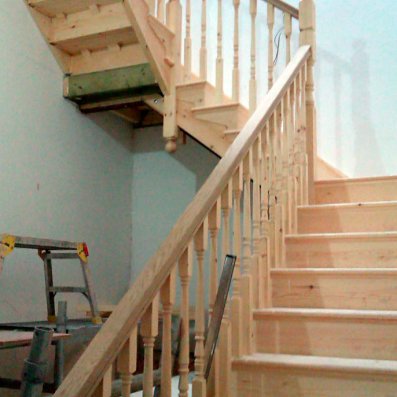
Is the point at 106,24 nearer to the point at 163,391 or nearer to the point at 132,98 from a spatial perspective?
the point at 132,98

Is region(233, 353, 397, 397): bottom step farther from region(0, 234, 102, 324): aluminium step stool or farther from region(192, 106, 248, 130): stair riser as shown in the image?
region(192, 106, 248, 130): stair riser

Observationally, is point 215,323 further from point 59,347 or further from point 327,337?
point 59,347

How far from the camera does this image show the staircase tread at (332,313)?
206 centimetres

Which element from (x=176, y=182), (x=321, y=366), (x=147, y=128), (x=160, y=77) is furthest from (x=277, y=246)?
(x=147, y=128)

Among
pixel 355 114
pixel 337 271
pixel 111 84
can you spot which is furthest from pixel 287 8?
pixel 337 271

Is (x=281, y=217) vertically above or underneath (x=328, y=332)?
above

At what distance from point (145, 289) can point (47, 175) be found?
2.62 metres

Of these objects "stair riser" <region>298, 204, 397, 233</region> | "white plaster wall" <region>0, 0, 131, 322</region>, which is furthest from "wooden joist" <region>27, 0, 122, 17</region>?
"stair riser" <region>298, 204, 397, 233</region>

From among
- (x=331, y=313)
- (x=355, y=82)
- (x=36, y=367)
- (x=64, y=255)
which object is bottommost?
(x=36, y=367)

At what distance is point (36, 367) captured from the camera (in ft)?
4.88

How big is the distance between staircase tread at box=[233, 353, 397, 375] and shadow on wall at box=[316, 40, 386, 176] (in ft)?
7.21

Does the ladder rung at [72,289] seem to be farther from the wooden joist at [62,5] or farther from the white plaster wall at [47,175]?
the wooden joist at [62,5]

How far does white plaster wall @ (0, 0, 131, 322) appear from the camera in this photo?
3.55m

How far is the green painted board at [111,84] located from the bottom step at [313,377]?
7.28 ft
